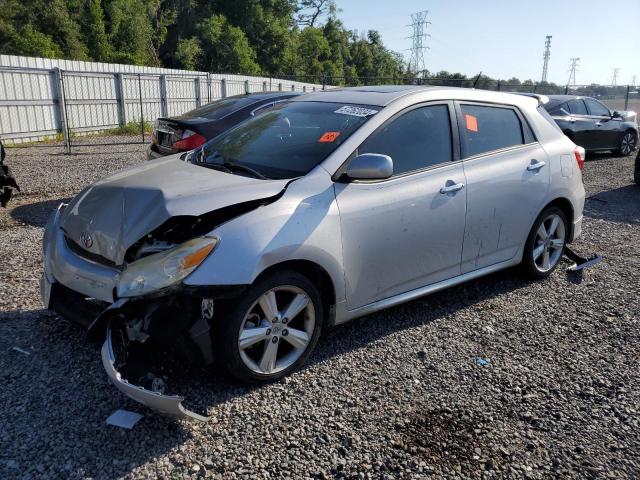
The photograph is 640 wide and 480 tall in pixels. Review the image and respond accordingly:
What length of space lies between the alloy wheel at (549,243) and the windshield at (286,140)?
221cm

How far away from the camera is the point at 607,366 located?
3.81m

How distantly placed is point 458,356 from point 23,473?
8.80 feet

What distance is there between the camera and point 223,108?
808 cm

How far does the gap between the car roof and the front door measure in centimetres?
14

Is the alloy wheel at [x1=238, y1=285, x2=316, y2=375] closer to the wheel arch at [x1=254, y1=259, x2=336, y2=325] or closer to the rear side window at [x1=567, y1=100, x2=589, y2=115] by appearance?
the wheel arch at [x1=254, y1=259, x2=336, y2=325]

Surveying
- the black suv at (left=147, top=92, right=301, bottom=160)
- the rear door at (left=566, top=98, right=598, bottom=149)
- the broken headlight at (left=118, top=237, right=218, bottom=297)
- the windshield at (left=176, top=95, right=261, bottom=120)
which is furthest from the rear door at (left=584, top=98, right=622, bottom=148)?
the broken headlight at (left=118, top=237, right=218, bottom=297)

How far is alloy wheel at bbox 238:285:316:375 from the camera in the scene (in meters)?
3.23

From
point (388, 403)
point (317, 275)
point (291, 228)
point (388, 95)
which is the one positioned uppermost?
point (388, 95)

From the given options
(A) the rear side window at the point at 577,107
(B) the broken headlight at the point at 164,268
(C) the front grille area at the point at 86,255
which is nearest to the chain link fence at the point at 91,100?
(A) the rear side window at the point at 577,107

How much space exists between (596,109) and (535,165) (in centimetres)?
1149

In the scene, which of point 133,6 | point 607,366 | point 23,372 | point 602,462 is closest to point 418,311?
point 607,366

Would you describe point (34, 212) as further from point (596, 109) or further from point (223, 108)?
point (596, 109)

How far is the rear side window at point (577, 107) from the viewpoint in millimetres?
14055

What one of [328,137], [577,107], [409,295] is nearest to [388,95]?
[328,137]
